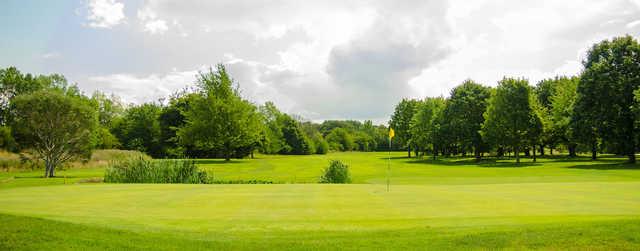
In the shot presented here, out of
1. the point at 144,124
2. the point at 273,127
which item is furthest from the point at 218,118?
the point at 273,127

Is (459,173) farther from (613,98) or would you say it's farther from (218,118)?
(218,118)

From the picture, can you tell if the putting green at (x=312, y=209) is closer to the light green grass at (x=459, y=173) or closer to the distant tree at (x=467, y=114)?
the light green grass at (x=459, y=173)

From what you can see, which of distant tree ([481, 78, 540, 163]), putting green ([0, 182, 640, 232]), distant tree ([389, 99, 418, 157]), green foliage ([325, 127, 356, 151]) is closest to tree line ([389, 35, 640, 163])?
distant tree ([481, 78, 540, 163])

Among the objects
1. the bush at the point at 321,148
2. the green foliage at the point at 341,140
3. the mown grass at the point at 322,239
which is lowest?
the mown grass at the point at 322,239

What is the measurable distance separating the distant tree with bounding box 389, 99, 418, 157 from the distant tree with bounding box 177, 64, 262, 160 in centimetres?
4041

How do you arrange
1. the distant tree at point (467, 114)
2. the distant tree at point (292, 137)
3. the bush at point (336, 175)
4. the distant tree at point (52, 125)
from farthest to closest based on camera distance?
1. the distant tree at point (292, 137)
2. the distant tree at point (467, 114)
3. the distant tree at point (52, 125)
4. the bush at point (336, 175)

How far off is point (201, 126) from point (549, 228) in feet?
179

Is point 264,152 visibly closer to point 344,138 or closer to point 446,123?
point 446,123

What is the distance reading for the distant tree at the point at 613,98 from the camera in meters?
47.0

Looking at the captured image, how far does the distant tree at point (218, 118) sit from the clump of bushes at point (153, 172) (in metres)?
30.6

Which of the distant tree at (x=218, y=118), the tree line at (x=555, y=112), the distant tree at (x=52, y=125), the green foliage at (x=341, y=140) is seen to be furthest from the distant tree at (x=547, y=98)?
the green foliage at (x=341, y=140)

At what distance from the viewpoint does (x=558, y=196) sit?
15141 millimetres

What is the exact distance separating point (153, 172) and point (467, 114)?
2058 inches

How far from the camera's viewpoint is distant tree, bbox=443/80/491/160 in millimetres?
65812
